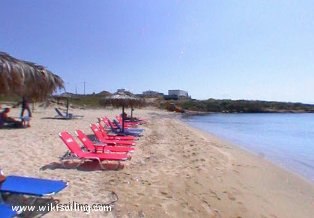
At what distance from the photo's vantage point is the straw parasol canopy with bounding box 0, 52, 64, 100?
14.0 feet

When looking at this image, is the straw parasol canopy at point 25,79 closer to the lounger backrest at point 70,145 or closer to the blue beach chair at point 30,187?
the blue beach chair at point 30,187

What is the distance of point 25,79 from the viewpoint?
15.3 ft

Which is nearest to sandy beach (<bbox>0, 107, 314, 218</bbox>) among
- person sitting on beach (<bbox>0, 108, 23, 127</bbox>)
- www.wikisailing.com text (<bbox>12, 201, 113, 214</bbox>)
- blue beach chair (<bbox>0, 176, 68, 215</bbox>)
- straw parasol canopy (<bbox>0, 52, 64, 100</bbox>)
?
www.wikisailing.com text (<bbox>12, 201, 113, 214</bbox>)

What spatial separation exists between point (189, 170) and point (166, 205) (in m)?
2.57

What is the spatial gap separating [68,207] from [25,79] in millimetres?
1945

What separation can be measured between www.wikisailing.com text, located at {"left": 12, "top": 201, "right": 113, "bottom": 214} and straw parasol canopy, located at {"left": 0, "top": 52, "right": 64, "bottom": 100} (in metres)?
1.63

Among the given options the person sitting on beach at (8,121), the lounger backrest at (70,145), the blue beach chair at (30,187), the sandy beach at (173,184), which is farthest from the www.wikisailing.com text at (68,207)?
the person sitting on beach at (8,121)

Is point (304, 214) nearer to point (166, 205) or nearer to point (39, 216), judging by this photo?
point (166, 205)

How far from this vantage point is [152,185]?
5.84 meters

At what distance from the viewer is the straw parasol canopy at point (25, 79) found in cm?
427

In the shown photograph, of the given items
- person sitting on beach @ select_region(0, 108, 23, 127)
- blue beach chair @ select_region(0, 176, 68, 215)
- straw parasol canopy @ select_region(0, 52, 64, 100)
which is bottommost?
blue beach chair @ select_region(0, 176, 68, 215)

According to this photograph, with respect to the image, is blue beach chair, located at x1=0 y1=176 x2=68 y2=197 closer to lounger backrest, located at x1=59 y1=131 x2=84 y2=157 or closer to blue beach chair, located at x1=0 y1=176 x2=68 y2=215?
blue beach chair, located at x1=0 y1=176 x2=68 y2=215

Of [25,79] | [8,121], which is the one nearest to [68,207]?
[25,79]

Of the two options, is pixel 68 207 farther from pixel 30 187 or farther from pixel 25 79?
pixel 25 79
